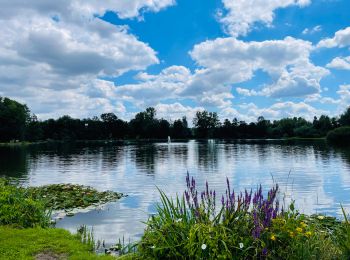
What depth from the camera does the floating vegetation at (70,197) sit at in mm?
17578

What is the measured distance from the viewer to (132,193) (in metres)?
22.3

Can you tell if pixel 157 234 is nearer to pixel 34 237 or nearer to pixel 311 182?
pixel 34 237

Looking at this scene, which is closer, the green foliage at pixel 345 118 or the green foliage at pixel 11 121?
the green foliage at pixel 345 118

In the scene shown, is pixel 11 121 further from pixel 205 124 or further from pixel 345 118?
pixel 345 118

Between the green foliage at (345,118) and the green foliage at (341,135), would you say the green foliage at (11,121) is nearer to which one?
the green foliage at (341,135)

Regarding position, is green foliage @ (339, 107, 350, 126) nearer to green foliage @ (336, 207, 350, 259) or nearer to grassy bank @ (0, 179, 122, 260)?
grassy bank @ (0, 179, 122, 260)

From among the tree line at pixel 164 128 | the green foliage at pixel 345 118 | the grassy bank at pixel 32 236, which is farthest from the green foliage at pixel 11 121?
the grassy bank at pixel 32 236

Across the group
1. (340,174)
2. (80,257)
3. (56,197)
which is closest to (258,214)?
(80,257)

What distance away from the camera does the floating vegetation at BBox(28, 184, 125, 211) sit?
57.7 ft

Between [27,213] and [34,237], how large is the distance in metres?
2.46

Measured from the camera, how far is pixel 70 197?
19.2 metres

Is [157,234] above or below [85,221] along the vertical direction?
above

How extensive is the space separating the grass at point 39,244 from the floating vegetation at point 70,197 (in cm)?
664

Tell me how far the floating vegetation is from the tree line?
131m
